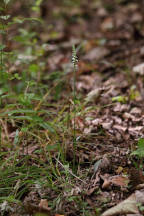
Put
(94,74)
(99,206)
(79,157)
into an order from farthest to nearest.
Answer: (94,74), (79,157), (99,206)

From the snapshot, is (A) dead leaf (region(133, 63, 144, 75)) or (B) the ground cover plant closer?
(B) the ground cover plant

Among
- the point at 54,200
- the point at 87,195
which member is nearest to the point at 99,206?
the point at 87,195

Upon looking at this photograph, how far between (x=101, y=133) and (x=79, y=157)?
10.0 inches

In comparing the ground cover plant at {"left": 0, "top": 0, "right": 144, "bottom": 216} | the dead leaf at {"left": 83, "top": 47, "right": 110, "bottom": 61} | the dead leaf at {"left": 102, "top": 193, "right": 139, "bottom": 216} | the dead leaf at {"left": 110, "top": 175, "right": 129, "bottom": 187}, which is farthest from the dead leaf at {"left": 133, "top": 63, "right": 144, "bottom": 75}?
the dead leaf at {"left": 102, "top": 193, "right": 139, "bottom": 216}

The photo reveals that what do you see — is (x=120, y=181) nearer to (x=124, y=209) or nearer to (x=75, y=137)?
(x=124, y=209)

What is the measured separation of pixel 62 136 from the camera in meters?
1.70

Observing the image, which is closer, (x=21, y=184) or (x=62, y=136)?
(x=21, y=184)

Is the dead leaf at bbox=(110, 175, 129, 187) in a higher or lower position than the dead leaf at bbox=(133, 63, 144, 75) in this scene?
lower

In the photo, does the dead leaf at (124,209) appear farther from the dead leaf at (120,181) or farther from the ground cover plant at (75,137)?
the dead leaf at (120,181)

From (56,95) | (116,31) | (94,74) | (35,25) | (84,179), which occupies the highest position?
(35,25)

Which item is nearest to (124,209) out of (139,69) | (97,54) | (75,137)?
(75,137)

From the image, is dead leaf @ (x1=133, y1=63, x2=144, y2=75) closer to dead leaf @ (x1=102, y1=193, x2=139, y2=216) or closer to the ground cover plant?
the ground cover plant

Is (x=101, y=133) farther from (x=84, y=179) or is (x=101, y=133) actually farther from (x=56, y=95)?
(x=56, y=95)

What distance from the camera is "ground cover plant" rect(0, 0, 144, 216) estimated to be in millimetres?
1345
